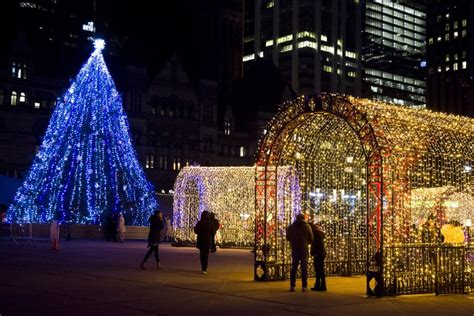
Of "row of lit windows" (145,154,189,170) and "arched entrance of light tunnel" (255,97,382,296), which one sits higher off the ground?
"row of lit windows" (145,154,189,170)

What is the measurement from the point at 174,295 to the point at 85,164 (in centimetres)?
2506

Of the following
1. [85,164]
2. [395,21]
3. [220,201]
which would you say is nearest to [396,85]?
[395,21]

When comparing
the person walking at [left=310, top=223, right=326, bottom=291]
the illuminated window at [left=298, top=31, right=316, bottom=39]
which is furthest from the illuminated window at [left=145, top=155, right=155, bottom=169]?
the illuminated window at [left=298, top=31, right=316, bottom=39]

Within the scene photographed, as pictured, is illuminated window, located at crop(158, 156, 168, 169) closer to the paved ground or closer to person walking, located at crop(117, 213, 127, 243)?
person walking, located at crop(117, 213, 127, 243)

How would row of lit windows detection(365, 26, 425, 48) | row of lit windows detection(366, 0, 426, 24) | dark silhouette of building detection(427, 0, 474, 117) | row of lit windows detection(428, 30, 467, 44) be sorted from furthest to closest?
row of lit windows detection(366, 0, 426, 24)
row of lit windows detection(365, 26, 425, 48)
row of lit windows detection(428, 30, 467, 44)
dark silhouette of building detection(427, 0, 474, 117)

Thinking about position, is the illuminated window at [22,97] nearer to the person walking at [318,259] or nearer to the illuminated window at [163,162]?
the illuminated window at [163,162]

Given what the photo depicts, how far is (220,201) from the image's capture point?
112 feet

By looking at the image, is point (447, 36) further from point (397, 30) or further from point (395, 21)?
point (395, 21)

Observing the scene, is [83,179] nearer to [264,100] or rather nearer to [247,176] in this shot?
[247,176]

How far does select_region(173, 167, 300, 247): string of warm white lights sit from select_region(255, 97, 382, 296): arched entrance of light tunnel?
37.4 ft

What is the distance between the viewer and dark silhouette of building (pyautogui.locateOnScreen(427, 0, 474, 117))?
139 metres

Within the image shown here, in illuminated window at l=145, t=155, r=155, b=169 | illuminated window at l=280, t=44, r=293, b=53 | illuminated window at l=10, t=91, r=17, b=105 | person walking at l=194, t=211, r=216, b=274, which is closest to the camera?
person walking at l=194, t=211, r=216, b=274

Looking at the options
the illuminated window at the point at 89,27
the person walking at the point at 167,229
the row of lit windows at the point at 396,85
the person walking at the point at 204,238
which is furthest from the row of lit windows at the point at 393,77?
the person walking at the point at 204,238

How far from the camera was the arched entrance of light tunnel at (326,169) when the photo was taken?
15289 mm
